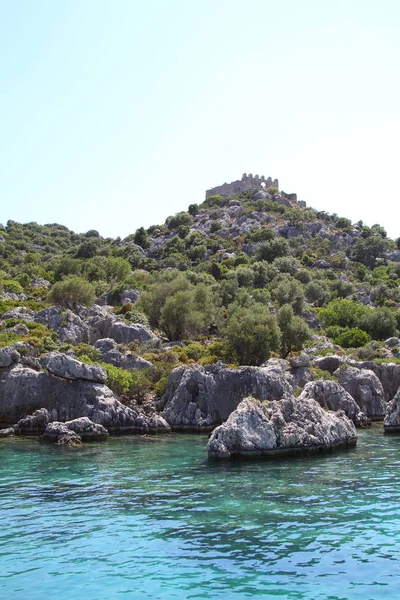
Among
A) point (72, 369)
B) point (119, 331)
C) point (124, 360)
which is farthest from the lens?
point (119, 331)

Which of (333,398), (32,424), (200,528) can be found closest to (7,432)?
(32,424)

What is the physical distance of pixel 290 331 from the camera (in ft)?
244

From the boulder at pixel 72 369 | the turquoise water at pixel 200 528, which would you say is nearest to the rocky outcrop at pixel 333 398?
the turquoise water at pixel 200 528

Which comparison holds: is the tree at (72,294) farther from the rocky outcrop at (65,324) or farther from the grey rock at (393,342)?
the grey rock at (393,342)

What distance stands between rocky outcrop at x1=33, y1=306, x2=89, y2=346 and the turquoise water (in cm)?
3625

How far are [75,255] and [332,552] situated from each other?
14712 centimetres

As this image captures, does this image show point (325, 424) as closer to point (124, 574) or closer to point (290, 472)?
point (290, 472)

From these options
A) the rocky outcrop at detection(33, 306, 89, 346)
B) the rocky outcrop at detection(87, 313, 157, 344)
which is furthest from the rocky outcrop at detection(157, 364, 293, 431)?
the rocky outcrop at detection(33, 306, 89, 346)

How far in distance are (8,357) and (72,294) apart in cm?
3532

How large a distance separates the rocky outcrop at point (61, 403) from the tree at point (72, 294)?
34742 millimetres

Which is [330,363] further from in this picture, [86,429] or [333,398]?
[86,429]

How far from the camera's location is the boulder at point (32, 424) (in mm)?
51037

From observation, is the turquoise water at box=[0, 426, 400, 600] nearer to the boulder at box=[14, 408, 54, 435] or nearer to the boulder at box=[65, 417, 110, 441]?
the boulder at box=[65, 417, 110, 441]

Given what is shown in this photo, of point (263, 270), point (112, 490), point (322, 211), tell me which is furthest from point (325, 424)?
point (322, 211)
